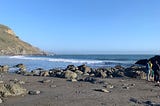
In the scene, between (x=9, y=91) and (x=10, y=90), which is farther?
(x=10, y=90)

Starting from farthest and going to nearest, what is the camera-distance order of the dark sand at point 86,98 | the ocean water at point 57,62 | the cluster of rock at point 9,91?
the ocean water at point 57,62
the cluster of rock at point 9,91
the dark sand at point 86,98

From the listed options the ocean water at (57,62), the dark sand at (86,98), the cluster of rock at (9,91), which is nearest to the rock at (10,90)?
the cluster of rock at (9,91)

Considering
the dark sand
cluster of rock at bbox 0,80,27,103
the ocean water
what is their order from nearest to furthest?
the dark sand → cluster of rock at bbox 0,80,27,103 → the ocean water

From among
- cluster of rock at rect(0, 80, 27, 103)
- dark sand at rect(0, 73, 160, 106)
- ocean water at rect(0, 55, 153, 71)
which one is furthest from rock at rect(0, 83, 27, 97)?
ocean water at rect(0, 55, 153, 71)

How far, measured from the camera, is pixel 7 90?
18.8 m

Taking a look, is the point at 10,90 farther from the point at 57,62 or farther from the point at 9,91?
the point at 57,62

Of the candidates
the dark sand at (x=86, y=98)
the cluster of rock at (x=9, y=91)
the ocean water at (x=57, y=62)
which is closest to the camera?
the dark sand at (x=86, y=98)

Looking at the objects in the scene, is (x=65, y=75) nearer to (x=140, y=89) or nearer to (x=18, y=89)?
(x=140, y=89)

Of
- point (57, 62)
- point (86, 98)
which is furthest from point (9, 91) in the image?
point (57, 62)

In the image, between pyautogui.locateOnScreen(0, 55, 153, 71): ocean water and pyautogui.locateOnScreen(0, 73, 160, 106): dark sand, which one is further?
pyautogui.locateOnScreen(0, 55, 153, 71): ocean water

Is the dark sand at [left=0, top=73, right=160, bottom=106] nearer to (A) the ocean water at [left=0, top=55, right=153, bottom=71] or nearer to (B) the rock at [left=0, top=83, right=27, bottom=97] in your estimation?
(B) the rock at [left=0, top=83, right=27, bottom=97]

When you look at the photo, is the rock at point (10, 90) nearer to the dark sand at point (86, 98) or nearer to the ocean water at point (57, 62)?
the dark sand at point (86, 98)

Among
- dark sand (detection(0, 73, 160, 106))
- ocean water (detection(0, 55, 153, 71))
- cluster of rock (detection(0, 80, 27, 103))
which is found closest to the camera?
dark sand (detection(0, 73, 160, 106))

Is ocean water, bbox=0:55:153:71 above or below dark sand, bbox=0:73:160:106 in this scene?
above
